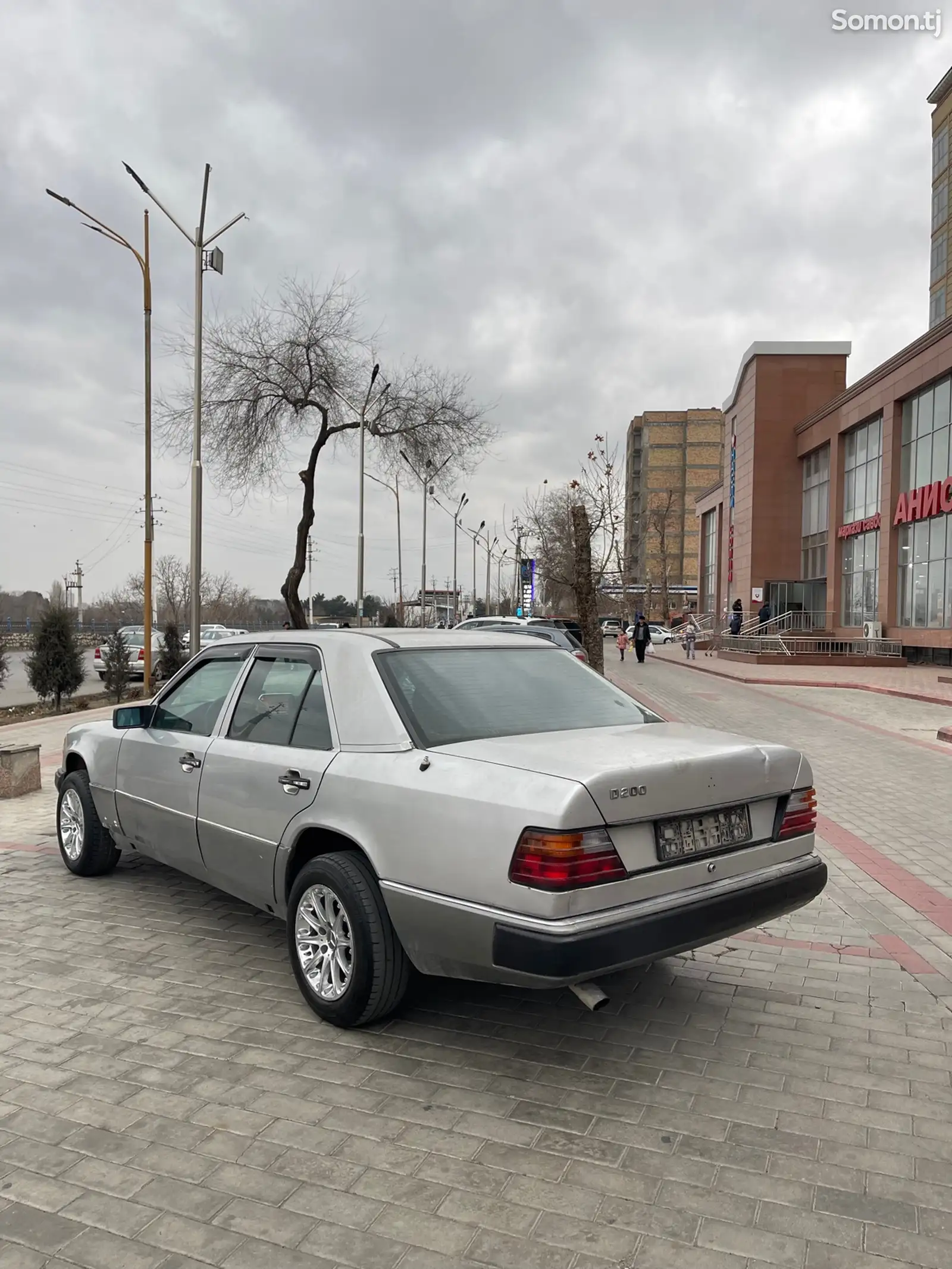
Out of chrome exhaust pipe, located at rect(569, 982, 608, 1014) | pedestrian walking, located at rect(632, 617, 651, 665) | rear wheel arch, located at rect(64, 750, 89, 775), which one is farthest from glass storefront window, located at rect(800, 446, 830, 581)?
chrome exhaust pipe, located at rect(569, 982, 608, 1014)

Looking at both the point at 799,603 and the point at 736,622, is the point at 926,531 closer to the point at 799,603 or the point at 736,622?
the point at 736,622

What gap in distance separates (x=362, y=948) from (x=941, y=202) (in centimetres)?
6425

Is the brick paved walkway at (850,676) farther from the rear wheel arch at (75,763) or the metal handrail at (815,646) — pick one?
the rear wheel arch at (75,763)

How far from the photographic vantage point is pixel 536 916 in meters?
3.03

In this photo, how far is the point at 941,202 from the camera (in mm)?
55125

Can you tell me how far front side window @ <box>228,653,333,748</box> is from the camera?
411cm

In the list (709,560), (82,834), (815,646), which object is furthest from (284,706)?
(709,560)

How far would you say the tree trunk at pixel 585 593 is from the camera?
1966 centimetres

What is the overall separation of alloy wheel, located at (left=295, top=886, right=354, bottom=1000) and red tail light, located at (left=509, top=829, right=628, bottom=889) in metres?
0.88

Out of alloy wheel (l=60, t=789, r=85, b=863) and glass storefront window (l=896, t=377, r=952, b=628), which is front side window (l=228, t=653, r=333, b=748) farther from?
glass storefront window (l=896, t=377, r=952, b=628)

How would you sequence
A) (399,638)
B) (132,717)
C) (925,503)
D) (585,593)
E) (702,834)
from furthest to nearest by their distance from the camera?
(925,503) < (585,593) < (132,717) < (399,638) < (702,834)

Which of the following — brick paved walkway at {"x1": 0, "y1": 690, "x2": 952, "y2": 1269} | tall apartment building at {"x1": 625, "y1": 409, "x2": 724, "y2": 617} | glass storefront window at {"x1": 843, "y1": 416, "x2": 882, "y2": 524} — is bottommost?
brick paved walkway at {"x1": 0, "y1": 690, "x2": 952, "y2": 1269}

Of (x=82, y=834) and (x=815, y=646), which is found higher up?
→ (x=815, y=646)

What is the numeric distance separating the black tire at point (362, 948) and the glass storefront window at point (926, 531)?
3007 centimetres
